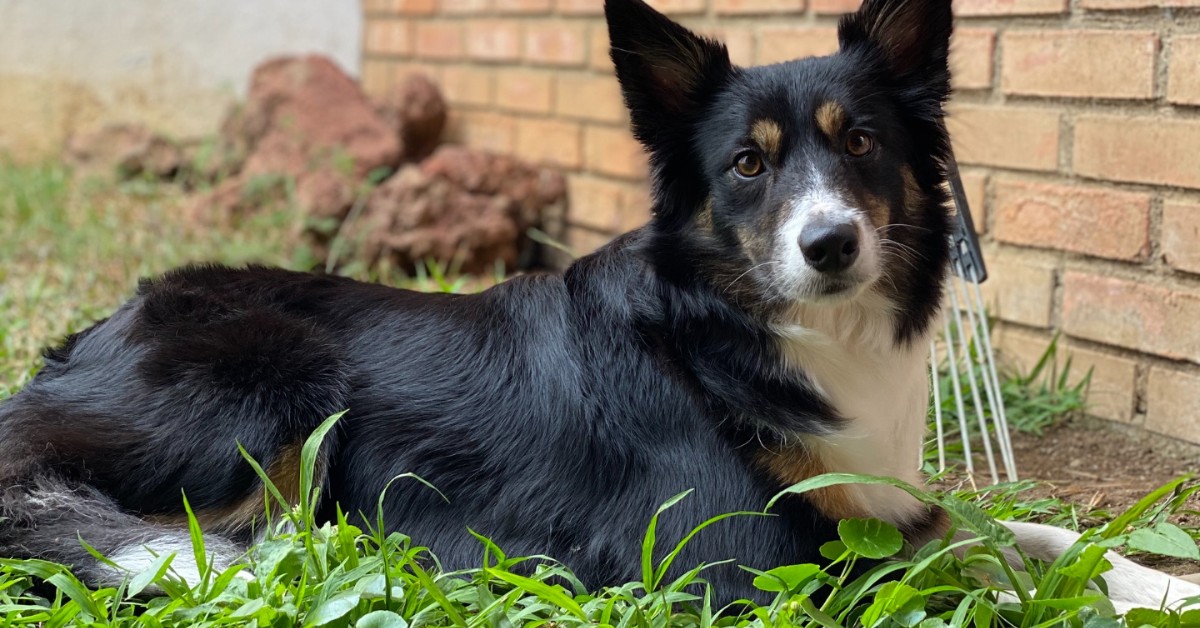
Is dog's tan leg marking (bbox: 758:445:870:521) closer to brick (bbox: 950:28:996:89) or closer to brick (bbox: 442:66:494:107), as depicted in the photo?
brick (bbox: 950:28:996:89)

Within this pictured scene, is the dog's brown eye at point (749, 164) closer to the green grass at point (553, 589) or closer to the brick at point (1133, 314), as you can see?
the green grass at point (553, 589)

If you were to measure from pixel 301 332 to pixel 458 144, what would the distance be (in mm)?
4651

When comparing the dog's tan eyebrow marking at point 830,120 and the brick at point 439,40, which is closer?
the dog's tan eyebrow marking at point 830,120

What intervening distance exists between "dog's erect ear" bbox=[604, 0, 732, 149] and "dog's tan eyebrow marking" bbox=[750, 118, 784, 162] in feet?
0.65

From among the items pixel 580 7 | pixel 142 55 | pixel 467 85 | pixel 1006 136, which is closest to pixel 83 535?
pixel 1006 136

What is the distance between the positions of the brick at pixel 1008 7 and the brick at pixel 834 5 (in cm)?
53

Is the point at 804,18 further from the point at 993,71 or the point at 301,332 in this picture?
the point at 301,332

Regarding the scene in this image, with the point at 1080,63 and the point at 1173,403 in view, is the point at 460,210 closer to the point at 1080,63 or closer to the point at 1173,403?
the point at 1080,63

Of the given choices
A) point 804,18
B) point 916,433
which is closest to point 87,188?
point 804,18

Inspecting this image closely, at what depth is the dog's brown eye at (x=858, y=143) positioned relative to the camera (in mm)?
2602

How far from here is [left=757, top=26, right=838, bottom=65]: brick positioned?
472 centimetres

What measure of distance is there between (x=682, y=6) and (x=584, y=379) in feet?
10.8

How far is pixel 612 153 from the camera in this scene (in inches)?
239

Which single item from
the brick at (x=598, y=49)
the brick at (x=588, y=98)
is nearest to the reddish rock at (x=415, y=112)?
the brick at (x=588, y=98)
